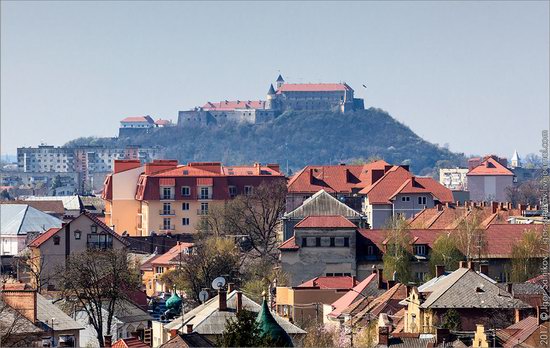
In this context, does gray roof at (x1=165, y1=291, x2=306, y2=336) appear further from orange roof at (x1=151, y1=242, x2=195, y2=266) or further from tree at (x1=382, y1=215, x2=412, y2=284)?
orange roof at (x1=151, y1=242, x2=195, y2=266)

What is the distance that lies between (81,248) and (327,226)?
9301mm

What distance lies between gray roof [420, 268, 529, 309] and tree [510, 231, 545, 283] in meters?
14.1

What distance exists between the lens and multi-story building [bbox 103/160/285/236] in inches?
4284

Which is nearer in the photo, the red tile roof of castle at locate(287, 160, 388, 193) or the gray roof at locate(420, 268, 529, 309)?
the gray roof at locate(420, 268, 529, 309)

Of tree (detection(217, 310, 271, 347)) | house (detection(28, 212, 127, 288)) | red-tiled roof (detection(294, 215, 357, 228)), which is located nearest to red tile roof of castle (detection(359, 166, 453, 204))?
house (detection(28, 212, 127, 288))

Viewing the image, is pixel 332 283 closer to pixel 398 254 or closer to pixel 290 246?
pixel 398 254

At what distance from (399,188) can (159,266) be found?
802 inches

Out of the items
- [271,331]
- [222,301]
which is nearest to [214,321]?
[222,301]

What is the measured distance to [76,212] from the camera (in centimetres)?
11750

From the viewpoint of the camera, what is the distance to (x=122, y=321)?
49344 mm

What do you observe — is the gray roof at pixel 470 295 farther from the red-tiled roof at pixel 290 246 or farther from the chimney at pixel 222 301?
the red-tiled roof at pixel 290 246

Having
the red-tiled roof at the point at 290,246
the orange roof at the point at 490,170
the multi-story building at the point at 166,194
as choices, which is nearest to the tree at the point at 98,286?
the red-tiled roof at the point at 290,246

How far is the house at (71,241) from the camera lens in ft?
237

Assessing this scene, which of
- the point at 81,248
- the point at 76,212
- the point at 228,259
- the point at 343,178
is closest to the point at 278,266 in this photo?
the point at 228,259
